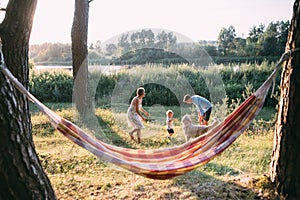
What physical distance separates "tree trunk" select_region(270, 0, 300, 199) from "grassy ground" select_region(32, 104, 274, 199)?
0.23 metres

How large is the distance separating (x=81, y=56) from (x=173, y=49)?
4456 mm

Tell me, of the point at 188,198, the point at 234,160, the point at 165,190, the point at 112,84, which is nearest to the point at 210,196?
the point at 188,198

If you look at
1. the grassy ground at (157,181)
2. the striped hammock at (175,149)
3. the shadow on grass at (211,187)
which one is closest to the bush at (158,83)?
the grassy ground at (157,181)

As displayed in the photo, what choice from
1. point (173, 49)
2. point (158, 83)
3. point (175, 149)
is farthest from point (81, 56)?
point (173, 49)

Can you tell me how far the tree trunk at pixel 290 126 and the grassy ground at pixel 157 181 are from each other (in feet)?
0.74

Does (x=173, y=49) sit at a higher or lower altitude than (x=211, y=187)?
higher

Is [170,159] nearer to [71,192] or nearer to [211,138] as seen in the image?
[211,138]

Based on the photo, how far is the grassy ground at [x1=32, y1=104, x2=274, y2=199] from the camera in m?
2.62

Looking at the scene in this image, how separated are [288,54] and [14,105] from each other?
1.69 meters

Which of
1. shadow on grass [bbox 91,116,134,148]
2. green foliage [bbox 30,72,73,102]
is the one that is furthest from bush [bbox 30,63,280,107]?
shadow on grass [bbox 91,116,134,148]

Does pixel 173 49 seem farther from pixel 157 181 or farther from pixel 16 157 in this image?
pixel 16 157

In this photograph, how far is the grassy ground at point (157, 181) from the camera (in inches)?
103

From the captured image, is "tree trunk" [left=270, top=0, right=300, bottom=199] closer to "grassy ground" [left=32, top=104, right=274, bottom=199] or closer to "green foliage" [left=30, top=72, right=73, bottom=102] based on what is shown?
"grassy ground" [left=32, top=104, right=274, bottom=199]

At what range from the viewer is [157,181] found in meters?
2.92
